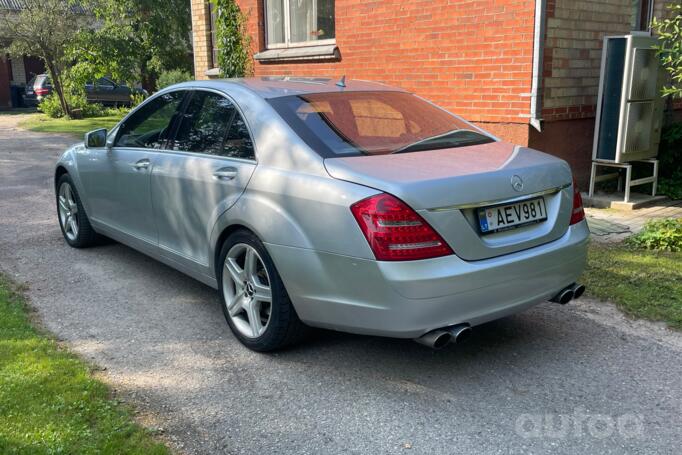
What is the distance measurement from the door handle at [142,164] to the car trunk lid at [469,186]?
192cm

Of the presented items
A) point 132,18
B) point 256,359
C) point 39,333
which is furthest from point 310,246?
point 132,18

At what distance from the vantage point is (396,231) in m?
3.21

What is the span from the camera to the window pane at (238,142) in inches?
161

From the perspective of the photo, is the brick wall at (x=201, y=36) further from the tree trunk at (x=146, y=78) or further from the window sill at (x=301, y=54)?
the tree trunk at (x=146, y=78)

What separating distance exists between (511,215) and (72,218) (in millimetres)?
4464

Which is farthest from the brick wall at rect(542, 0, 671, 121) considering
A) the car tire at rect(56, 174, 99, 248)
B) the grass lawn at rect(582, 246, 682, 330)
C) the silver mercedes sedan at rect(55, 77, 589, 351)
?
the car tire at rect(56, 174, 99, 248)

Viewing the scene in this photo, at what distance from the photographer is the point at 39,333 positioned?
423 centimetres

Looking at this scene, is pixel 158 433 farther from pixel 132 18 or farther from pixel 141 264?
pixel 132 18

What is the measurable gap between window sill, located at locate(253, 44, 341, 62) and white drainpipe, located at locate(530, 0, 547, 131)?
3.44m

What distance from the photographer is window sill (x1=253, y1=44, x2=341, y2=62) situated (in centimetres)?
994

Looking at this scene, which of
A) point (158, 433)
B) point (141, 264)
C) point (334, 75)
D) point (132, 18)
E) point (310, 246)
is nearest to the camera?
point (158, 433)

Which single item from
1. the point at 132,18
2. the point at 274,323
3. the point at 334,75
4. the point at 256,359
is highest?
the point at 132,18

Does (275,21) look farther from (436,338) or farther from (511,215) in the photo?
(436,338)

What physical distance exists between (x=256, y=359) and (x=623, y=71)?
18.4 feet
